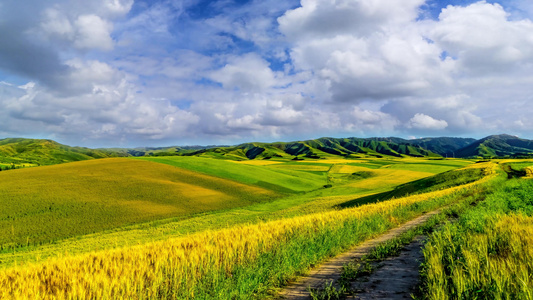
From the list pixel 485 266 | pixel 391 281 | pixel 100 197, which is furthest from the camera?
pixel 100 197

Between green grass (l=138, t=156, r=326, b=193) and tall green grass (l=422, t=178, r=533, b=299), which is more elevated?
tall green grass (l=422, t=178, r=533, b=299)

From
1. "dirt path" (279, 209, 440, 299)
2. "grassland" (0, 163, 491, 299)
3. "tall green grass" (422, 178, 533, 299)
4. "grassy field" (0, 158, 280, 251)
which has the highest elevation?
"tall green grass" (422, 178, 533, 299)

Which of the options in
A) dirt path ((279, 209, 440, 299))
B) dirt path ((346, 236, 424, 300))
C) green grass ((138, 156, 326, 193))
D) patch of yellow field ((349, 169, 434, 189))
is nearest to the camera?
dirt path ((346, 236, 424, 300))

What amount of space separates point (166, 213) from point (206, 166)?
1667 inches

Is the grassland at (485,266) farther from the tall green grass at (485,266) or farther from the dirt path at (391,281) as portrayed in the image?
the dirt path at (391,281)

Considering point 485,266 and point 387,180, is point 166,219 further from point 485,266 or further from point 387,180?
point 387,180

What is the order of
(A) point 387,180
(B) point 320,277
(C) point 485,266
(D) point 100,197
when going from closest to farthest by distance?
(C) point 485,266
(B) point 320,277
(D) point 100,197
(A) point 387,180

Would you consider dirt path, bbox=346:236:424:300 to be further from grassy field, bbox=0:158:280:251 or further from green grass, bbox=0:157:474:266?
grassy field, bbox=0:158:280:251

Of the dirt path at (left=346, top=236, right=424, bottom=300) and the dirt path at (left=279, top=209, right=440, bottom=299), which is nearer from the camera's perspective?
the dirt path at (left=346, top=236, right=424, bottom=300)

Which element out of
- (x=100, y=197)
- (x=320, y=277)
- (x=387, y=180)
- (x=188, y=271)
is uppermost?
(x=188, y=271)

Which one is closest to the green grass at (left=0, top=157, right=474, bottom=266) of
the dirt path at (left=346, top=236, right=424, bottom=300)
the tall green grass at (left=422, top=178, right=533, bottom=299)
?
the dirt path at (left=346, top=236, right=424, bottom=300)

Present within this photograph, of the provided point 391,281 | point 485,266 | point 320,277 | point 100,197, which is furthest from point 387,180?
point 485,266

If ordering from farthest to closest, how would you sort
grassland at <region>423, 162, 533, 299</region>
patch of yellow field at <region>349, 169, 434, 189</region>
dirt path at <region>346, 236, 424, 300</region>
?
1. patch of yellow field at <region>349, 169, 434, 189</region>
2. dirt path at <region>346, 236, 424, 300</region>
3. grassland at <region>423, 162, 533, 299</region>

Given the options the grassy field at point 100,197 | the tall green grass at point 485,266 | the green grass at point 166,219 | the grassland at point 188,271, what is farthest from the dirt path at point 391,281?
the grassy field at point 100,197
